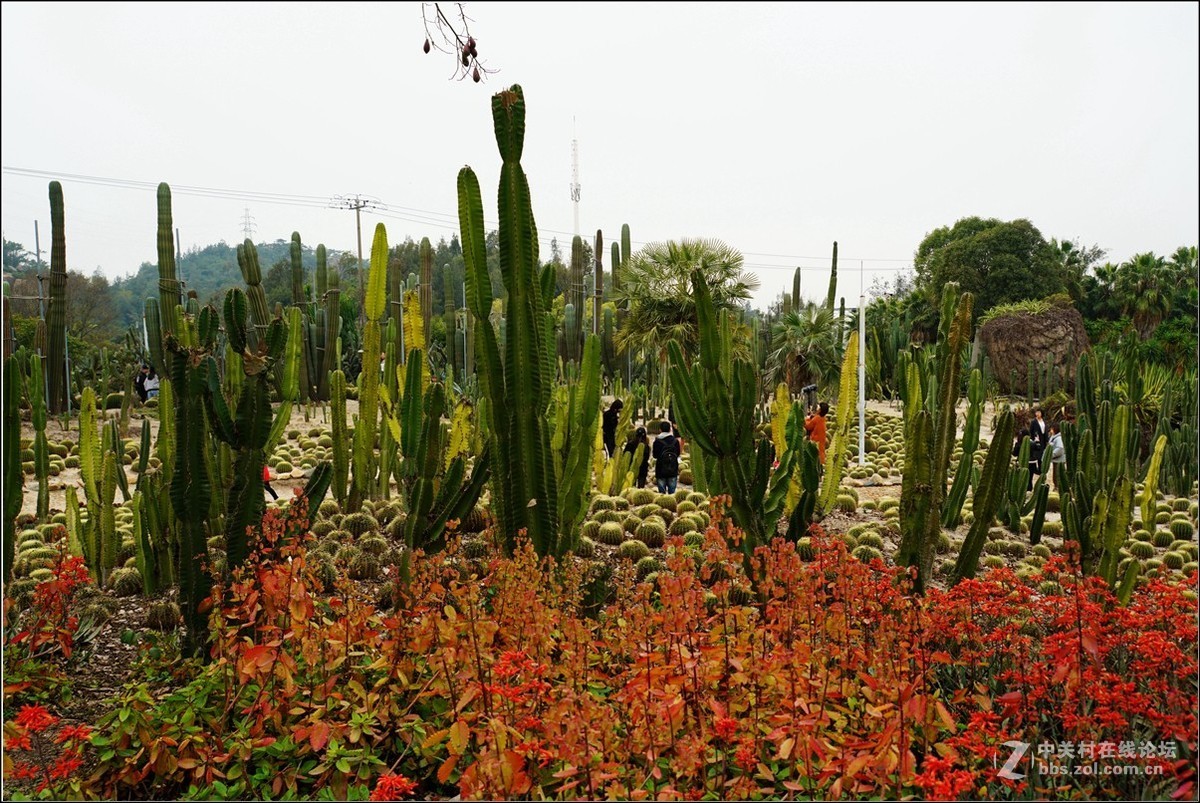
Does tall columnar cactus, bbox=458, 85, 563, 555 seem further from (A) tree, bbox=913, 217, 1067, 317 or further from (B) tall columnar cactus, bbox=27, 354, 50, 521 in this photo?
(A) tree, bbox=913, 217, 1067, 317

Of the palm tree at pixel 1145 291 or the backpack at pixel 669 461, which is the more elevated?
the palm tree at pixel 1145 291

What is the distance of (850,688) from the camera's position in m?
3.03

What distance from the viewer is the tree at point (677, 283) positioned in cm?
1520

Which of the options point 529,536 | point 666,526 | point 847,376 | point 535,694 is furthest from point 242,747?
point 847,376

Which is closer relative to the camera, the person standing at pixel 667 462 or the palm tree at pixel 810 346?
the person standing at pixel 667 462

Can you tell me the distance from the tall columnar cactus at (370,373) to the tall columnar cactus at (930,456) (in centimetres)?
386

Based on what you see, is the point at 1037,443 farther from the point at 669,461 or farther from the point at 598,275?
the point at 598,275

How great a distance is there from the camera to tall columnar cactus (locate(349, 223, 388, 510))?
6.77m

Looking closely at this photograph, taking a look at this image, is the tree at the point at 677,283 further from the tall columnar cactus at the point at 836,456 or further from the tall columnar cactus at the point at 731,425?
the tall columnar cactus at the point at 731,425

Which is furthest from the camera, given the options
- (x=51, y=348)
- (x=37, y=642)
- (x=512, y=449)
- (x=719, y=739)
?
(x=51, y=348)

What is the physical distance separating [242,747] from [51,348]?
11823 millimetres

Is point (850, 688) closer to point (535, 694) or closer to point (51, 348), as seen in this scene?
point (535, 694)

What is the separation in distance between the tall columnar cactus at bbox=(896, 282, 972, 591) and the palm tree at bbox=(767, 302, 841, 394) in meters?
10.2

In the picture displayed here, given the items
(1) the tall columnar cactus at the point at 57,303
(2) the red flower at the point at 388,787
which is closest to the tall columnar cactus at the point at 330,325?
(1) the tall columnar cactus at the point at 57,303
